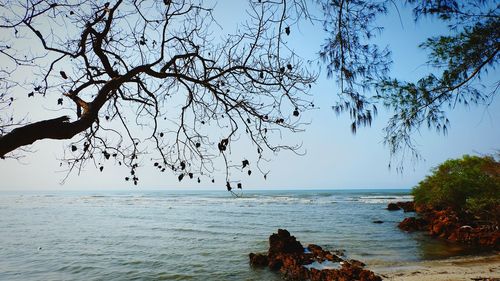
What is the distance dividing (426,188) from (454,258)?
1736 centimetres

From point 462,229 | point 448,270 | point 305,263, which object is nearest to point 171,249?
point 305,263

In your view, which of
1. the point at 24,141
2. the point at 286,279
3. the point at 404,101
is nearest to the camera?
the point at 24,141

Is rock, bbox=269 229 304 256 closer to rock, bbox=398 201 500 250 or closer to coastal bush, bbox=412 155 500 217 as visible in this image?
rock, bbox=398 201 500 250

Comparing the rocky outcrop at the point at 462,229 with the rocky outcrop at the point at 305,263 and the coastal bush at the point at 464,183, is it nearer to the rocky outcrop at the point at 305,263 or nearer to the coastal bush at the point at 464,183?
the coastal bush at the point at 464,183

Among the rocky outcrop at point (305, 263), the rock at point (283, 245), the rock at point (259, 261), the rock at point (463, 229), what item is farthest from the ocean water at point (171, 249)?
the rock at point (283, 245)

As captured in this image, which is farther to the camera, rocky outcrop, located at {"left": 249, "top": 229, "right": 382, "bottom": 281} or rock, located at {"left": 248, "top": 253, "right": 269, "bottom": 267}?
rock, located at {"left": 248, "top": 253, "right": 269, "bottom": 267}

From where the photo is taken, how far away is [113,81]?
3.49 metres

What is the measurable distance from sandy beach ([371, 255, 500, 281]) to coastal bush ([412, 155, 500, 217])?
4.96 metres

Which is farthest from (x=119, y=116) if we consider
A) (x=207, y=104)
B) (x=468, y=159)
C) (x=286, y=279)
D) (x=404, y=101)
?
(x=468, y=159)

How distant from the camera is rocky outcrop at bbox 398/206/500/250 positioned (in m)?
13.2

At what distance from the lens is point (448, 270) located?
9.60m

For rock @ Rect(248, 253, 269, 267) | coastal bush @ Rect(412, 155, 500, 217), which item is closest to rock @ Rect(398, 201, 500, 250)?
coastal bush @ Rect(412, 155, 500, 217)

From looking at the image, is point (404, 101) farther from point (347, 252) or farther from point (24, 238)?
point (24, 238)

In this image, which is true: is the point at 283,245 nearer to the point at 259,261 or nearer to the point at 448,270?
the point at 259,261
